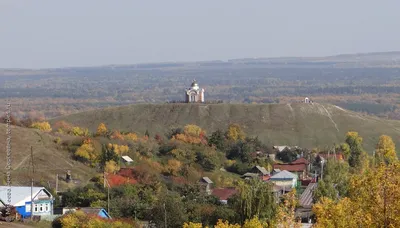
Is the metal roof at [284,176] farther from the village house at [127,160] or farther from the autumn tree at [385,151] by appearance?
the village house at [127,160]

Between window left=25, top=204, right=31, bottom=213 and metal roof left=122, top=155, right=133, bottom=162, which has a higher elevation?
window left=25, top=204, right=31, bottom=213

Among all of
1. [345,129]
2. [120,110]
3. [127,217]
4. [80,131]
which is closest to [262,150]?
[80,131]

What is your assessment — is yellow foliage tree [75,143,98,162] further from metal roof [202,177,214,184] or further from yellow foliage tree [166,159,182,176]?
metal roof [202,177,214,184]

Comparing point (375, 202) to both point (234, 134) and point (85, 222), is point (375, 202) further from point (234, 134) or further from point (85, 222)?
point (234, 134)

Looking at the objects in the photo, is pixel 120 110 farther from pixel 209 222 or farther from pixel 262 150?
pixel 209 222

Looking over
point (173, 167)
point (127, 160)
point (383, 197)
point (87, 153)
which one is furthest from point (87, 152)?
point (383, 197)

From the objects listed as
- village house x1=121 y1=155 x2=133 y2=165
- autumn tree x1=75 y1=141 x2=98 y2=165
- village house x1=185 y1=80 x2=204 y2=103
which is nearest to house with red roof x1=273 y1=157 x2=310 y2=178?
village house x1=121 y1=155 x2=133 y2=165

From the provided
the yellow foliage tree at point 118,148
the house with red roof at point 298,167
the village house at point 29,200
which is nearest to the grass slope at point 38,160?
the yellow foliage tree at point 118,148
